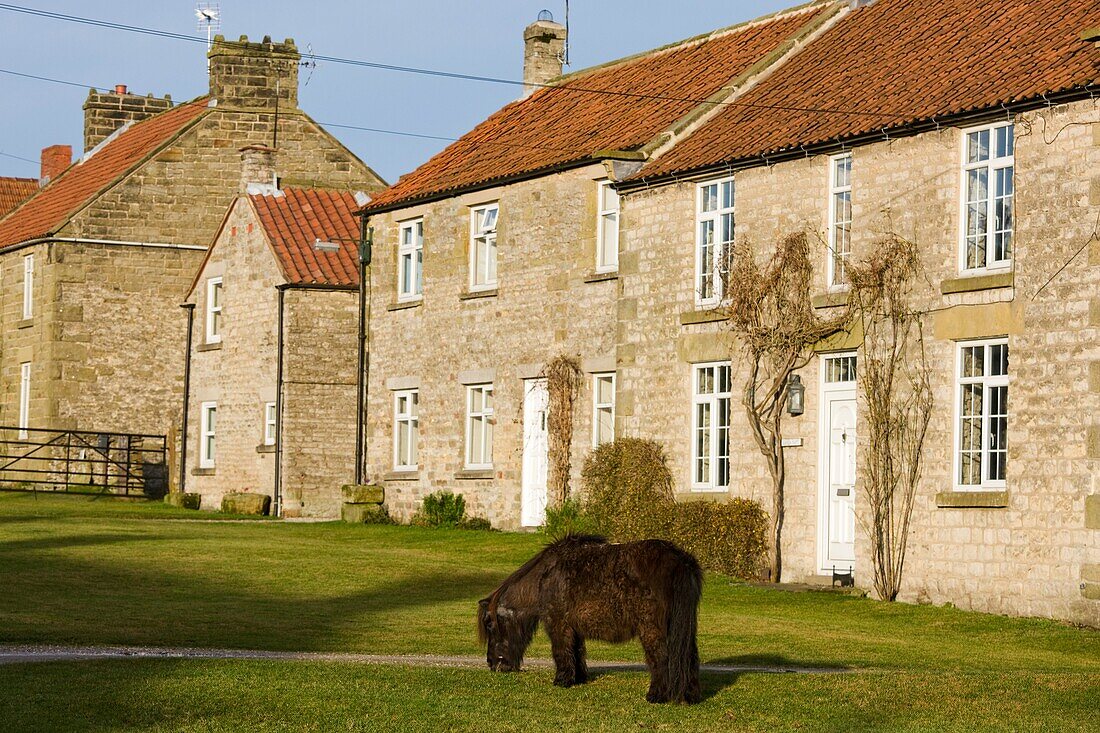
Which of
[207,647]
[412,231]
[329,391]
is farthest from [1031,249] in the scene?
[329,391]

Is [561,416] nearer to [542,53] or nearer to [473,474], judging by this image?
[473,474]

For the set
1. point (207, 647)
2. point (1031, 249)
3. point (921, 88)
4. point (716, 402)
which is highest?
point (921, 88)

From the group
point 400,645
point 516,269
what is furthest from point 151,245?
point 400,645

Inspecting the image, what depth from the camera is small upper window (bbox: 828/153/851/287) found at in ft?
76.5

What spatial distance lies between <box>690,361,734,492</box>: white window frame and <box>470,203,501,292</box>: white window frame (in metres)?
6.42

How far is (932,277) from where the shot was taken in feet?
71.5

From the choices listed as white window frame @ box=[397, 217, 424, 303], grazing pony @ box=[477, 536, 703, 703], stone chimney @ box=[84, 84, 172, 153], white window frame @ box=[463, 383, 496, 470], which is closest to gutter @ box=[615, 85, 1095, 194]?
white window frame @ box=[463, 383, 496, 470]

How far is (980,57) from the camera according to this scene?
23.1 meters

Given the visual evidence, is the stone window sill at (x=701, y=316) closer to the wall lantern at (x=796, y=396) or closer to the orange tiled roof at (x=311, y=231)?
the wall lantern at (x=796, y=396)

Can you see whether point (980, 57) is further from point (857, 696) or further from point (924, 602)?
point (857, 696)

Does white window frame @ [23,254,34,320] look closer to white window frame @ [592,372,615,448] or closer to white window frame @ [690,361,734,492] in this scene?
white window frame @ [592,372,615,448]

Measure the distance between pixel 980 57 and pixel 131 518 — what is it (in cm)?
1890

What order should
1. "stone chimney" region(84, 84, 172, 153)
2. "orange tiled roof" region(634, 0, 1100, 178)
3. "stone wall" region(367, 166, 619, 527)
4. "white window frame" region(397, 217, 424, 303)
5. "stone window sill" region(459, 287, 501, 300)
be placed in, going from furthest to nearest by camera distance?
1. "stone chimney" region(84, 84, 172, 153)
2. "white window frame" region(397, 217, 424, 303)
3. "stone window sill" region(459, 287, 501, 300)
4. "stone wall" region(367, 166, 619, 527)
5. "orange tiled roof" region(634, 0, 1100, 178)

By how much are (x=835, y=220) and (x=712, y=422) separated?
3.60 metres
